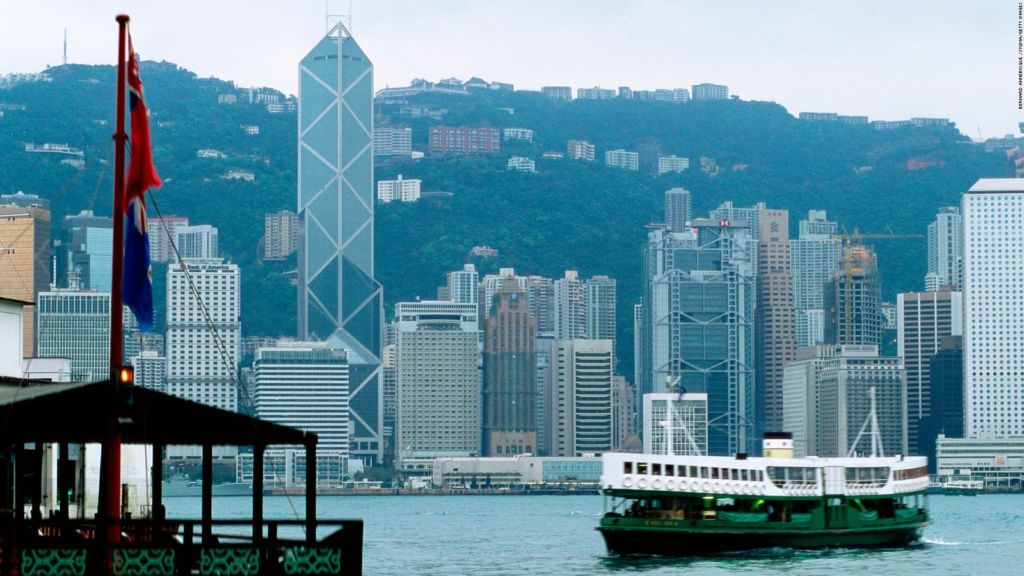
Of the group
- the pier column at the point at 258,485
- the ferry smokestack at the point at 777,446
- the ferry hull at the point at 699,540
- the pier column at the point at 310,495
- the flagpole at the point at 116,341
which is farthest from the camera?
the ferry smokestack at the point at 777,446

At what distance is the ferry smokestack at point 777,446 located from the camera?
293 feet

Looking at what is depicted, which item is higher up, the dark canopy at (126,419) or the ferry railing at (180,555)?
the dark canopy at (126,419)

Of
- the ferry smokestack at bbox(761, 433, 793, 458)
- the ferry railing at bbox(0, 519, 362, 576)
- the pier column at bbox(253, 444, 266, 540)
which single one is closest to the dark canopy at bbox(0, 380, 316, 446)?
the pier column at bbox(253, 444, 266, 540)

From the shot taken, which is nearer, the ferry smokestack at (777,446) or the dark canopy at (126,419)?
the dark canopy at (126,419)

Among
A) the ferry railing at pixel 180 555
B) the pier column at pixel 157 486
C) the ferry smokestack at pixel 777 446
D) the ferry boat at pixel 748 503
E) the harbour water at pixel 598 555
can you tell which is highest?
the pier column at pixel 157 486

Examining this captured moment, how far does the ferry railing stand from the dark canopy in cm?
119

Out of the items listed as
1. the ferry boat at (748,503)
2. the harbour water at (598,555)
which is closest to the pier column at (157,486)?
the harbour water at (598,555)

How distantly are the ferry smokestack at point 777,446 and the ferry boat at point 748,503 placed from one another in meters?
0.15

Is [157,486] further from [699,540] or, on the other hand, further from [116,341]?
[699,540]

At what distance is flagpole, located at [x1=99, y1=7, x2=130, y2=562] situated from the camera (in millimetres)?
25347

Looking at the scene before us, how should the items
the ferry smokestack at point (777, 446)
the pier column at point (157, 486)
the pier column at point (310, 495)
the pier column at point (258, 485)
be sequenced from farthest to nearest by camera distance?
the ferry smokestack at point (777, 446), the pier column at point (157, 486), the pier column at point (310, 495), the pier column at point (258, 485)

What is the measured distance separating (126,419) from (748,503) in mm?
60411

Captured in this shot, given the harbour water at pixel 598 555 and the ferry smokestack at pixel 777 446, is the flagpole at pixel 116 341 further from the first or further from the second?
the ferry smokestack at pixel 777 446

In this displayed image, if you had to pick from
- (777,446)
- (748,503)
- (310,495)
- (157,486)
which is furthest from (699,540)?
(310,495)
